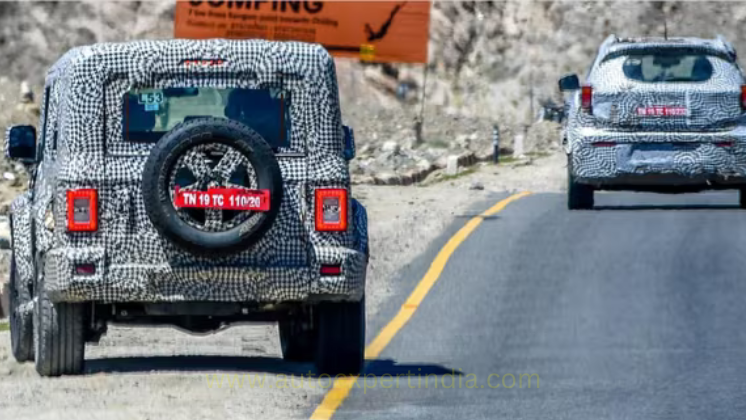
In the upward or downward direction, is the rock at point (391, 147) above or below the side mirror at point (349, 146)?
below

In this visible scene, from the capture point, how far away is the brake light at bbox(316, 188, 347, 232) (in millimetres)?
11555

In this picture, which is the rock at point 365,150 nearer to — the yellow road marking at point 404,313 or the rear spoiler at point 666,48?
the yellow road marking at point 404,313

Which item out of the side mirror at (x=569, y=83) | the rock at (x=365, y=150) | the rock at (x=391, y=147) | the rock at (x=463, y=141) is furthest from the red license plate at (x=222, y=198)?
the rock at (x=463, y=141)

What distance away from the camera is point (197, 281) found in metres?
11.5

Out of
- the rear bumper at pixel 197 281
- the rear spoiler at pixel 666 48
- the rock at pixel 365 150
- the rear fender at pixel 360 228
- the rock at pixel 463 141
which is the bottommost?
the rear bumper at pixel 197 281

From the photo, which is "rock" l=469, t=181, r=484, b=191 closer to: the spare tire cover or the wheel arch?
the wheel arch

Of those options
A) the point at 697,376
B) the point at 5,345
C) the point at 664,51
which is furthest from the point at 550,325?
the point at 664,51

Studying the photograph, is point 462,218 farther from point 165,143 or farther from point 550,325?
point 165,143

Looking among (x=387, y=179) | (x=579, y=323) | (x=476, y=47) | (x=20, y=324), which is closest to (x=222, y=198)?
(x=20, y=324)

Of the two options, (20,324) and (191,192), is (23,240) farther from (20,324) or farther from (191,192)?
(191,192)

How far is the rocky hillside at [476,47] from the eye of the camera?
46.4 metres

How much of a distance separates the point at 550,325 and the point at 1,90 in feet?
112

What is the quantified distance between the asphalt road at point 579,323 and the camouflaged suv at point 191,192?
92 centimetres

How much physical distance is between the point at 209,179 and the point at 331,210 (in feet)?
2.56
